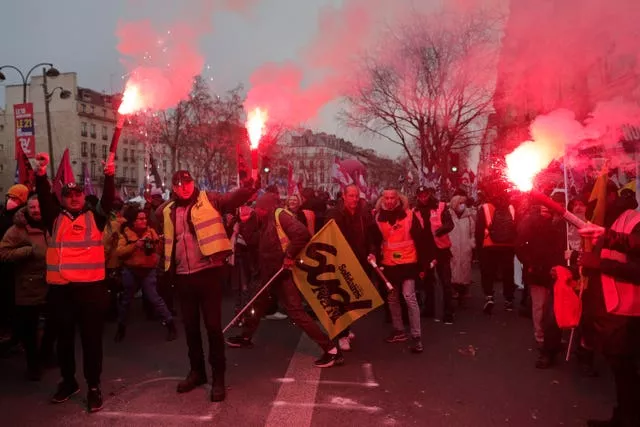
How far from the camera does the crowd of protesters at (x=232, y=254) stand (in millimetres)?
4191

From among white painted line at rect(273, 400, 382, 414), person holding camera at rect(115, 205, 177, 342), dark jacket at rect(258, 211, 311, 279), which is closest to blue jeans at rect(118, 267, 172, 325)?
person holding camera at rect(115, 205, 177, 342)

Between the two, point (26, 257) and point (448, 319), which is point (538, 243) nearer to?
point (448, 319)

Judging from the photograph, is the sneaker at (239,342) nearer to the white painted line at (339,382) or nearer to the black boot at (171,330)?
the black boot at (171,330)

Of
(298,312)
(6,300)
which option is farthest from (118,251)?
(298,312)

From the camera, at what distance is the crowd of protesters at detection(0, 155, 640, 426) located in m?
4.19

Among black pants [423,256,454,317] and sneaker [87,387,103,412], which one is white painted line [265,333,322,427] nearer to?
sneaker [87,387,103,412]

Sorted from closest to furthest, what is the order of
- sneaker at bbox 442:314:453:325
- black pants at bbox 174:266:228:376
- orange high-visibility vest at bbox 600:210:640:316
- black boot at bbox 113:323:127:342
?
orange high-visibility vest at bbox 600:210:640:316 → black pants at bbox 174:266:228:376 → black boot at bbox 113:323:127:342 → sneaker at bbox 442:314:453:325

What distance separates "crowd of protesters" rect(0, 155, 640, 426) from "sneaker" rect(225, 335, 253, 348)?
1cm

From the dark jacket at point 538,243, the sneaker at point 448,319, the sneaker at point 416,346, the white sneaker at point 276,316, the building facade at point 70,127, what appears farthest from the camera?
the building facade at point 70,127

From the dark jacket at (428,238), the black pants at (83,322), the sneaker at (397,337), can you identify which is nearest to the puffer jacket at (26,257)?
the black pants at (83,322)

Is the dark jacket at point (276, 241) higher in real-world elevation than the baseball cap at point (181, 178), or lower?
lower

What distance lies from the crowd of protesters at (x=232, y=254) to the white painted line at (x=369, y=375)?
0.28 metres

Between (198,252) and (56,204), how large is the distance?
1293mm

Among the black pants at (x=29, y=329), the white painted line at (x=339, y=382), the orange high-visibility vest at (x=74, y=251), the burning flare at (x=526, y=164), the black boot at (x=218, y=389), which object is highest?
the burning flare at (x=526, y=164)
